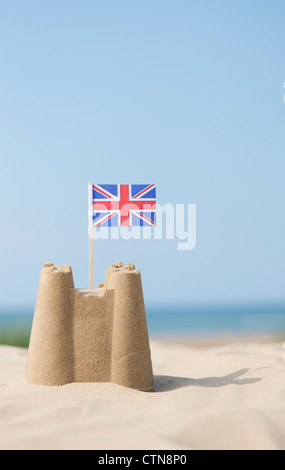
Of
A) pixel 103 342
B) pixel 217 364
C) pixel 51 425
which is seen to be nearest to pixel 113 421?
pixel 51 425

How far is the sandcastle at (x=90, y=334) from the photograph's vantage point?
32.4 feet

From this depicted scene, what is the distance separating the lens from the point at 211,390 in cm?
1038

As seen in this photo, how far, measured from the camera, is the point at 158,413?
8289 millimetres

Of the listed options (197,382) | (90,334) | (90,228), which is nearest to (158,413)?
(90,334)

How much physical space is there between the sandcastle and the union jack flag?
1596mm

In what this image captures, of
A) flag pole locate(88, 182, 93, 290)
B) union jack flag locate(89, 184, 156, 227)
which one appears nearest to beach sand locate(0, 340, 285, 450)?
flag pole locate(88, 182, 93, 290)

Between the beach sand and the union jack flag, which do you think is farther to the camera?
the union jack flag

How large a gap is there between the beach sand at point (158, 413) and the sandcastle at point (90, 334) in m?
0.29

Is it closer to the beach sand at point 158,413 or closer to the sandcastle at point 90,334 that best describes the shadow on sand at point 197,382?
the beach sand at point 158,413

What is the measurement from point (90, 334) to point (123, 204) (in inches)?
119

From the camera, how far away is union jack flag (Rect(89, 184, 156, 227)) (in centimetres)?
1142

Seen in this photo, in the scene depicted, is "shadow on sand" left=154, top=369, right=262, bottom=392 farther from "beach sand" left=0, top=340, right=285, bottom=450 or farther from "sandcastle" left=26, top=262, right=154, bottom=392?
"sandcastle" left=26, top=262, right=154, bottom=392

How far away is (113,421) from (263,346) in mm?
13615

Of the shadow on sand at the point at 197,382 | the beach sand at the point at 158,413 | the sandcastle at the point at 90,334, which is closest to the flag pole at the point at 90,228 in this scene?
the sandcastle at the point at 90,334
